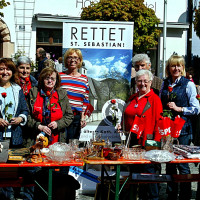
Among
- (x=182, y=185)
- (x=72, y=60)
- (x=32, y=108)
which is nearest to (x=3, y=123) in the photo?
(x=32, y=108)

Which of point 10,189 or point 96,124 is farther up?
point 96,124

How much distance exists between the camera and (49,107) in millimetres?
3842

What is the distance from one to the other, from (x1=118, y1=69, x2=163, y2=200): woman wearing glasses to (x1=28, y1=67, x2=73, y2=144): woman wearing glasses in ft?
2.24

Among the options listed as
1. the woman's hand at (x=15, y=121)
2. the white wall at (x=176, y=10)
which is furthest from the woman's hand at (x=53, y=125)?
the white wall at (x=176, y=10)

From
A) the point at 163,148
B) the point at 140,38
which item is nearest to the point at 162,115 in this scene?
the point at 163,148

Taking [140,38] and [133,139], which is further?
[140,38]

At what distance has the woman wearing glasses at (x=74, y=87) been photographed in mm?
4289

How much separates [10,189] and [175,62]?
88.4 inches

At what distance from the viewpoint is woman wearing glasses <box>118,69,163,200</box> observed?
12.1 ft

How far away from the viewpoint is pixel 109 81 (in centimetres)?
486

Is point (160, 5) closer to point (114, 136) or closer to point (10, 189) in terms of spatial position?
point (114, 136)

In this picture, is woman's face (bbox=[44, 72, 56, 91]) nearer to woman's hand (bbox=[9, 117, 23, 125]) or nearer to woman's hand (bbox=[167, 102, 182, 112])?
woman's hand (bbox=[9, 117, 23, 125])

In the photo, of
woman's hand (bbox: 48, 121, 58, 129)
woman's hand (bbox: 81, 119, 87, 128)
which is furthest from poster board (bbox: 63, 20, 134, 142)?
woman's hand (bbox: 48, 121, 58, 129)

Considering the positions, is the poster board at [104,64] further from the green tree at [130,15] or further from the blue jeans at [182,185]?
the green tree at [130,15]
